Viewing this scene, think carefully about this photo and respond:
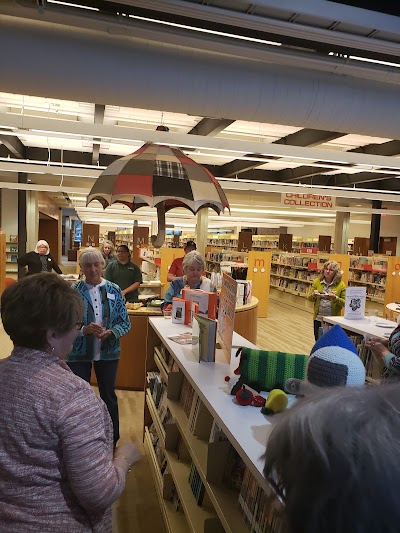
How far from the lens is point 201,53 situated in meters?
3.42

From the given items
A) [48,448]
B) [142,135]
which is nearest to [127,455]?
[48,448]

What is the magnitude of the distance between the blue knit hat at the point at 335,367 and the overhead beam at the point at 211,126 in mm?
5728

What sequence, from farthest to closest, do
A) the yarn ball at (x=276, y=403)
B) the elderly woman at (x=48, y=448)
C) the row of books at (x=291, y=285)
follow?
the row of books at (x=291, y=285) < the yarn ball at (x=276, y=403) < the elderly woman at (x=48, y=448)

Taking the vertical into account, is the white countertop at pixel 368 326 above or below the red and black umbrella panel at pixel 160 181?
below

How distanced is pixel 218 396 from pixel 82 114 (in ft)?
21.0

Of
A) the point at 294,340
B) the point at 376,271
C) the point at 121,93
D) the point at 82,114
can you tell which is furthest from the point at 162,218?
the point at 376,271

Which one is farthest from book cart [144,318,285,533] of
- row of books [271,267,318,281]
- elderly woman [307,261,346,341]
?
row of books [271,267,318,281]

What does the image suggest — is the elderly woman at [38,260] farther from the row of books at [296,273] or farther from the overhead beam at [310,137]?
the row of books at [296,273]

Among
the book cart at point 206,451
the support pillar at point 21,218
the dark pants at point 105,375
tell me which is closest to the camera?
the book cart at point 206,451

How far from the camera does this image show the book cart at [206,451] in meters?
1.50

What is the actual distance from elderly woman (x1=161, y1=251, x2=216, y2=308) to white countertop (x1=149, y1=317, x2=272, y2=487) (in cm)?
122

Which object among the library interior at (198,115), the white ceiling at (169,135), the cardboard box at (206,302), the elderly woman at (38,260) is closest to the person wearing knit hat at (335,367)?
the library interior at (198,115)

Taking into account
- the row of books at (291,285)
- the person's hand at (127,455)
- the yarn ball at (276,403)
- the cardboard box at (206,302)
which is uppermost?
the cardboard box at (206,302)

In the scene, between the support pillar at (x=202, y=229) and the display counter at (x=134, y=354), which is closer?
the display counter at (x=134, y=354)
